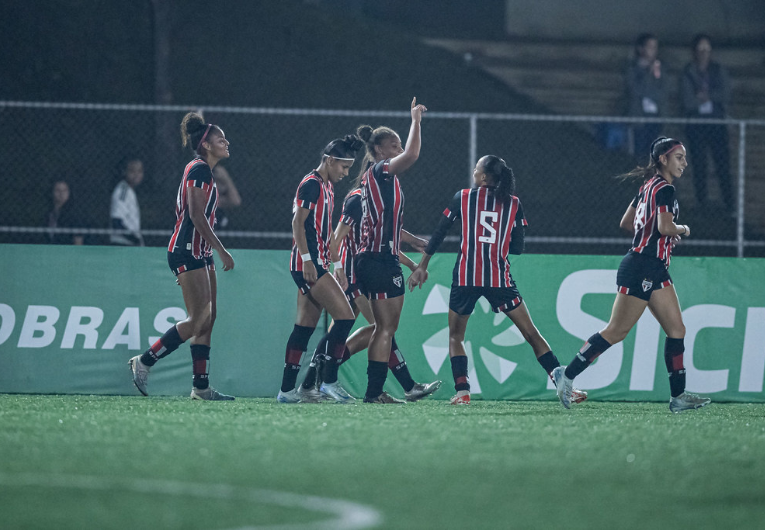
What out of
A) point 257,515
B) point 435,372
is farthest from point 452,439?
point 435,372

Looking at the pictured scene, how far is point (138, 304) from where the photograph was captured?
9.59m

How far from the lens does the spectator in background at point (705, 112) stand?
12945 millimetres

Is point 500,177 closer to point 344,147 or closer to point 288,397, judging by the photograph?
point 344,147

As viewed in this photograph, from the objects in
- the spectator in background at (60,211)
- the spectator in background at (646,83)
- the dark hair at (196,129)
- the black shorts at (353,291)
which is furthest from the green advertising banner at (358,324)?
the spectator in background at (646,83)

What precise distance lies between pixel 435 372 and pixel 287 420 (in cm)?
307

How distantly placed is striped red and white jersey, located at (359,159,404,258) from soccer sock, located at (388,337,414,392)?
0.85m

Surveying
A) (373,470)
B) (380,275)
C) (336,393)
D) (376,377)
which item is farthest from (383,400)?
(373,470)

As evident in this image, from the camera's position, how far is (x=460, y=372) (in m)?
8.55

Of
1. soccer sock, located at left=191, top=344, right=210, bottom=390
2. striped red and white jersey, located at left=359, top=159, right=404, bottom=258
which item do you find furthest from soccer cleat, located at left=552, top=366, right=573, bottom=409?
soccer sock, located at left=191, top=344, right=210, bottom=390

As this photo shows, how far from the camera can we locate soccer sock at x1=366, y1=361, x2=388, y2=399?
27.6 ft

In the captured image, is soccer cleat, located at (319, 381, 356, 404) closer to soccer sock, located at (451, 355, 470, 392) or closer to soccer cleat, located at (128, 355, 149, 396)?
soccer sock, located at (451, 355, 470, 392)

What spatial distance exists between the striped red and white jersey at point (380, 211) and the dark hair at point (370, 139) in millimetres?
222

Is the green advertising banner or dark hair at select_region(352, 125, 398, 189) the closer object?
dark hair at select_region(352, 125, 398, 189)

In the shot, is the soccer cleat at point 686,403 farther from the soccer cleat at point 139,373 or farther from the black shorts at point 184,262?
the soccer cleat at point 139,373
